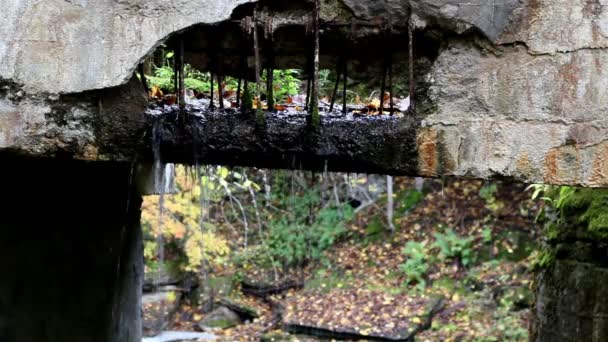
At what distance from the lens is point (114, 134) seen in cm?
221

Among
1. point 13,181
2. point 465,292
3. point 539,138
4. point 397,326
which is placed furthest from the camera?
point 465,292

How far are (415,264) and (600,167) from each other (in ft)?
31.6

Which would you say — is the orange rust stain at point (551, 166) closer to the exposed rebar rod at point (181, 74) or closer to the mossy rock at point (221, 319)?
the exposed rebar rod at point (181, 74)

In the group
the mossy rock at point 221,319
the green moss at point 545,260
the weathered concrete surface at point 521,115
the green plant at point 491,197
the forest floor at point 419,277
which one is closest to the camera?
the weathered concrete surface at point 521,115

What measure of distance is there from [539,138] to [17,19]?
1.89 metres

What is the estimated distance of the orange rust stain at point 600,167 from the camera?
6.47 ft

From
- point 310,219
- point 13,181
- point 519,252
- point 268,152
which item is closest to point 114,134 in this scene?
point 268,152

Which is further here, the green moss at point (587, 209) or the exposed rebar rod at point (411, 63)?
the green moss at point (587, 209)

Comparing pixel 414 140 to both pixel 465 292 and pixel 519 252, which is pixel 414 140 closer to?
pixel 465 292

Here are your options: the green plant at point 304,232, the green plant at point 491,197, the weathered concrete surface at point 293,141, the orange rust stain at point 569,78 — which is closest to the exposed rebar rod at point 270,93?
the weathered concrete surface at point 293,141

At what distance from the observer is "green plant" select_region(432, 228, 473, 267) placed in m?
11.2

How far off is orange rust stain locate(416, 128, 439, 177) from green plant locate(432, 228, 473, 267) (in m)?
9.46

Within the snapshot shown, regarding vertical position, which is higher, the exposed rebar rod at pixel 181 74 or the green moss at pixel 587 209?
the exposed rebar rod at pixel 181 74

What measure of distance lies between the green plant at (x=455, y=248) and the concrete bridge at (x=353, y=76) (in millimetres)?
9447
